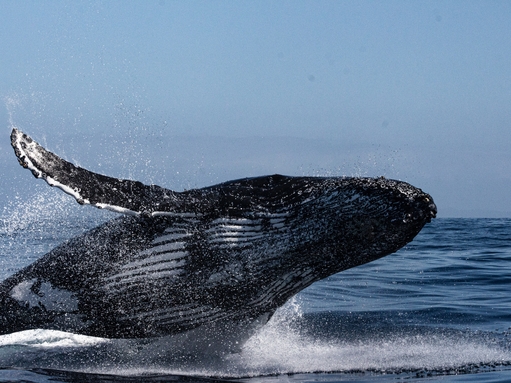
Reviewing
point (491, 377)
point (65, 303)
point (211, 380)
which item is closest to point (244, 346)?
point (211, 380)

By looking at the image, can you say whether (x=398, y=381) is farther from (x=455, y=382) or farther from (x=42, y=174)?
(x=42, y=174)

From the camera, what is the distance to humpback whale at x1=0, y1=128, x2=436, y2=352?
7.56m

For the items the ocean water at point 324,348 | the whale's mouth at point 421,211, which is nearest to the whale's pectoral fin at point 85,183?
the ocean water at point 324,348

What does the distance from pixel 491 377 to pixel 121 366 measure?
4264mm

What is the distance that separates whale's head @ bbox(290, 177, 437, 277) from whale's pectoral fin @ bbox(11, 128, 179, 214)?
5.74 ft

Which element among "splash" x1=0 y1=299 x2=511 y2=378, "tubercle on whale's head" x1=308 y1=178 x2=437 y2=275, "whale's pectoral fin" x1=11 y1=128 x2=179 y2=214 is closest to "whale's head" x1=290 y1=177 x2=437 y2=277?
"tubercle on whale's head" x1=308 y1=178 x2=437 y2=275

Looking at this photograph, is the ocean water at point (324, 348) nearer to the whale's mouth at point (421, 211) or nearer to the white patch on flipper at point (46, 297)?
the white patch on flipper at point (46, 297)

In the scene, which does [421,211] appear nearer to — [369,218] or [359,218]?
[369,218]

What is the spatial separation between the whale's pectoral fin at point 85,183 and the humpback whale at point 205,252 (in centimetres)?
1

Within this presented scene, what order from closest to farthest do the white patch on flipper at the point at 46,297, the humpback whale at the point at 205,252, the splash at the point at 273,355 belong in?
the humpback whale at the point at 205,252 < the splash at the point at 273,355 < the white patch on flipper at the point at 46,297

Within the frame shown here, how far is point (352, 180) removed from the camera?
25.5ft

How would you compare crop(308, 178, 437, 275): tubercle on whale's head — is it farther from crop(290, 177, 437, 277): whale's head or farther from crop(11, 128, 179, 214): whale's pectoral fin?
crop(11, 128, 179, 214): whale's pectoral fin

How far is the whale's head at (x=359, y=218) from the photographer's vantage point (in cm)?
746

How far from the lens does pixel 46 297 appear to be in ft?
28.4
